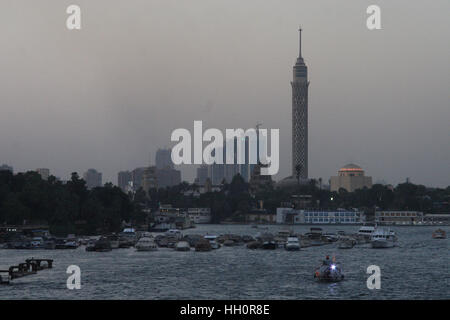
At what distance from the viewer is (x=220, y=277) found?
7638 centimetres

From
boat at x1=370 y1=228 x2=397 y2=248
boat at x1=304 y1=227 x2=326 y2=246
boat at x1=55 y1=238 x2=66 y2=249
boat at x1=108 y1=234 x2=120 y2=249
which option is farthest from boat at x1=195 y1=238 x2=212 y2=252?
boat at x1=370 y1=228 x2=397 y2=248

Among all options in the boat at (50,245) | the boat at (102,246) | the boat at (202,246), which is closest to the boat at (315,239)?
the boat at (202,246)

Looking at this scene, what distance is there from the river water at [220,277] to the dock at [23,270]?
0.80 meters

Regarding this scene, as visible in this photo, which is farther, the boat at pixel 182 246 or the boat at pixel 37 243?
the boat at pixel 37 243

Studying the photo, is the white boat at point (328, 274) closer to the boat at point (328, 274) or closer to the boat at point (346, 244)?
the boat at point (328, 274)

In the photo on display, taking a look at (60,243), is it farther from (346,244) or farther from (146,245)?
(346,244)

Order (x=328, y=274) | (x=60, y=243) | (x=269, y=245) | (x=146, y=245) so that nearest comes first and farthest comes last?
(x=328, y=274) → (x=146, y=245) → (x=60, y=243) → (x=269, y=245)

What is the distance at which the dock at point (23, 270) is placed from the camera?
6794 centimetres

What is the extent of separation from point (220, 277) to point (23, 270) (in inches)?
728

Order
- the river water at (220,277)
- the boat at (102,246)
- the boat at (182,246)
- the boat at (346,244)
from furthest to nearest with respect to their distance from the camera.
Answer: the boat at (346,244)
the boat at (182,246)
the boat at (102,246)
the river water at (220,277)

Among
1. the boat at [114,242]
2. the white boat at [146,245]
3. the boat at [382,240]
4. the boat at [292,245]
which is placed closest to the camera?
the white boat at [146,245]

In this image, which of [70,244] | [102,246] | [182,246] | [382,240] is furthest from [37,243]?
[382,240]

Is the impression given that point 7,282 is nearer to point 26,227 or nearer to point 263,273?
point 263,273
